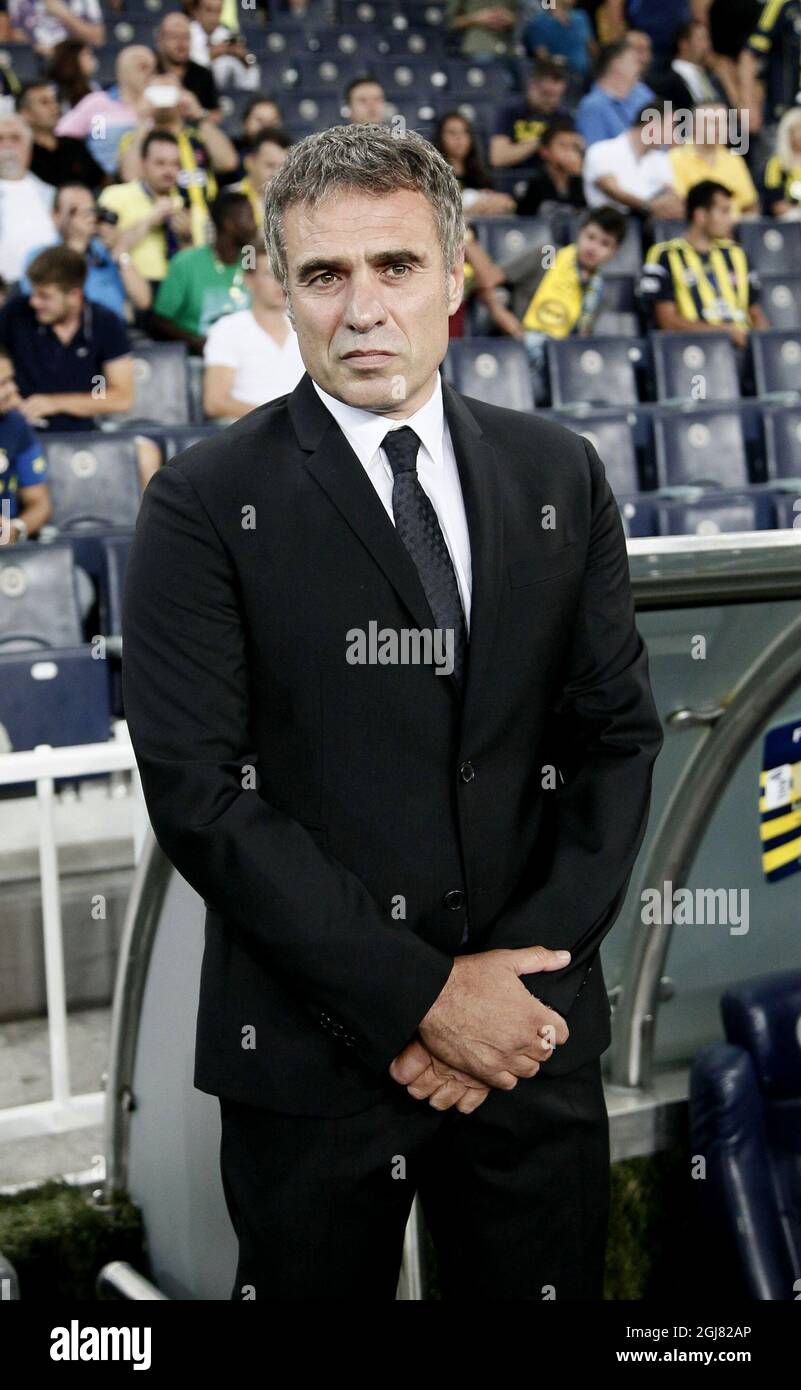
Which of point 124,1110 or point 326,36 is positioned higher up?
point 326,36

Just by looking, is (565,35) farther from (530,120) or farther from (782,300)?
(782,300)

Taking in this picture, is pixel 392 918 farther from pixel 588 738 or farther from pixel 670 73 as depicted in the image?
pixel 670 73

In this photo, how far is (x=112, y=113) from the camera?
20.2 ft

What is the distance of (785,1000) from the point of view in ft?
6.59

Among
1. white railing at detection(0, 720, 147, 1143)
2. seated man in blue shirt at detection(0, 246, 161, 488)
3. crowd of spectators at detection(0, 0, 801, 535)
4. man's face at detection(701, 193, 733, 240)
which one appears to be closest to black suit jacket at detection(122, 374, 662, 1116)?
white railing at detection(0, 720, 147, 1143)

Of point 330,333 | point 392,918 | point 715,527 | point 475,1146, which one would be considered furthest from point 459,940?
point 715,527

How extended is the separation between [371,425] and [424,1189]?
72 centimetres

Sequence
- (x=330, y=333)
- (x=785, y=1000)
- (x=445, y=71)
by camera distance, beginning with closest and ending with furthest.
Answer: (x=330, y=333) → (x=785, y=1000) → (x=445, y=71)

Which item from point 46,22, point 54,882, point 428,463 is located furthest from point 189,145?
point 428,463

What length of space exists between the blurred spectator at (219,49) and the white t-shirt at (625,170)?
1638 mm

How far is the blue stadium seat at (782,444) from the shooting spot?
18.7ft

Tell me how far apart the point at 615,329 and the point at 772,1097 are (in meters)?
4.83

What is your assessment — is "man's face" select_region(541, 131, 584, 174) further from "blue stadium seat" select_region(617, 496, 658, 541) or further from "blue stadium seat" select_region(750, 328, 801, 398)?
"blue stadium seat" select_region(617, 496, 658, 541)

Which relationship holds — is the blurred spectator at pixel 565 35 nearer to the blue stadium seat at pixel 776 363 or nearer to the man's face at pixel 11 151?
the blue stadium seat at pixel 776 363
